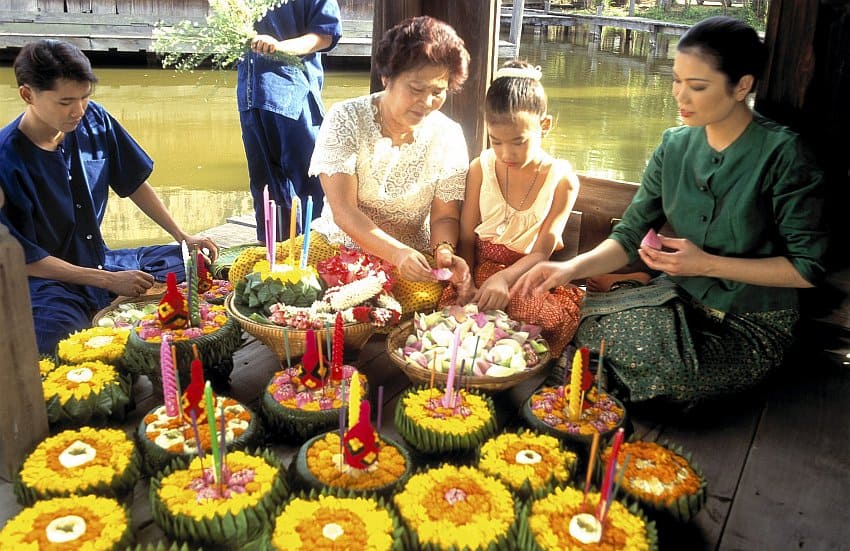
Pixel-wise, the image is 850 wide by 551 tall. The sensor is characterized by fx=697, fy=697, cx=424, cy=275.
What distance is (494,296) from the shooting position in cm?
227

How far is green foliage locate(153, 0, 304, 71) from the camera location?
325 centimetres

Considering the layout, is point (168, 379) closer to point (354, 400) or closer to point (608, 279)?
point (354, 400)

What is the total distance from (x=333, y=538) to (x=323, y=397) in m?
0.51

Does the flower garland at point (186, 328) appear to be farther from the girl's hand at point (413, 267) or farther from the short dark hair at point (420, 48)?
the short dark hair at point (420, 48)

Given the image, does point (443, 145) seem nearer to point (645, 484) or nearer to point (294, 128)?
point (294, 128)

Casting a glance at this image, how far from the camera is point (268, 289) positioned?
2123 mm

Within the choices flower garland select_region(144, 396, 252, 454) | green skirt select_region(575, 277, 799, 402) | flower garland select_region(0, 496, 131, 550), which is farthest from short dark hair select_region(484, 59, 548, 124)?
flower garland select_region(0, 496, 131, 550)

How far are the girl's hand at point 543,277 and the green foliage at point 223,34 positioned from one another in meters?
1.85

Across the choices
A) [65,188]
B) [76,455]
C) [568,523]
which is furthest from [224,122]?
[568,523]

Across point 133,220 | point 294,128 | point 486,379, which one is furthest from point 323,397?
point 133,220

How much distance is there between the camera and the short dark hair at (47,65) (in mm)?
2299

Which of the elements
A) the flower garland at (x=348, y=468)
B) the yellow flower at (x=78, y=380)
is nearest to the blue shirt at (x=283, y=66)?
the yellow flower at (x=78, y=380)

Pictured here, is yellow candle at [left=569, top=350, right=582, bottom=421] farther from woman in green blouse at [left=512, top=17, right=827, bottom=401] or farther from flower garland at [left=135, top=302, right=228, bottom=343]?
flower garland at [left=135, top=302, right=228, bottom=343]

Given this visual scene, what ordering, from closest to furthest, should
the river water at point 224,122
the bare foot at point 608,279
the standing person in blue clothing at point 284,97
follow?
the bare foot at point 608,279 < the standing person in blue clothing at point 284,97 < the river water at point 224,122
